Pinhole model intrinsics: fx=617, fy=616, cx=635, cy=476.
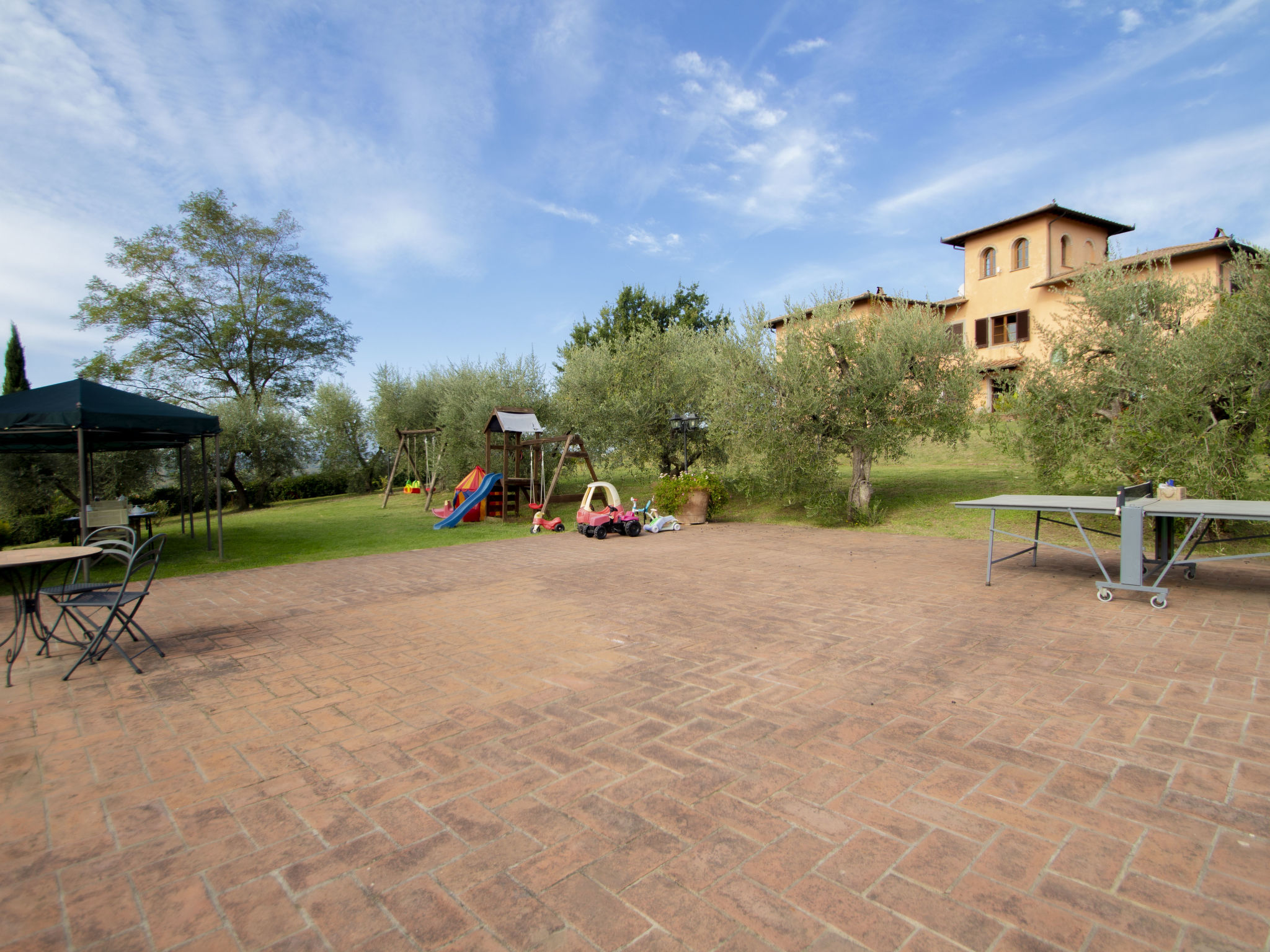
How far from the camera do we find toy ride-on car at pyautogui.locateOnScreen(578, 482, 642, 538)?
11367 mm

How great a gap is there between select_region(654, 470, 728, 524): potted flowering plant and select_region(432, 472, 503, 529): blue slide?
12.4 feet

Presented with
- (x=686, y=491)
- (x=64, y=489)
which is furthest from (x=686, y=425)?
(x=64, y=489)

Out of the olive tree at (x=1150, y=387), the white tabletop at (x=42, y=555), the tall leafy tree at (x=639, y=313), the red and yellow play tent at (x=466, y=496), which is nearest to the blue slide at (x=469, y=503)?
the red and yellow play tent at (x=466, y=496)

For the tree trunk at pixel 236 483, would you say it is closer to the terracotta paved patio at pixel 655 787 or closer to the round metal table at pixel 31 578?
the round metal table at pixel 31 578

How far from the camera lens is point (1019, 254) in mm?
25531

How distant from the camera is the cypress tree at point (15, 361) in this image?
22.0 meters

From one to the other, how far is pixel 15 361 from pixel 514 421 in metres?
21.4

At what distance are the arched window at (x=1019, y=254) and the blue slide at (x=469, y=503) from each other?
23669mm

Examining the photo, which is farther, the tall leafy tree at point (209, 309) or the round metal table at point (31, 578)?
the tall leafy tree at point (209, 309)

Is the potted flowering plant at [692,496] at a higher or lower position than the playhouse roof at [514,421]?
lower

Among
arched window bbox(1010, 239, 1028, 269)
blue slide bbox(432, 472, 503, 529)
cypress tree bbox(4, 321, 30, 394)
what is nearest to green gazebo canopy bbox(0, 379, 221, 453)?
blue slide bbox(432, 472, 503, 529)

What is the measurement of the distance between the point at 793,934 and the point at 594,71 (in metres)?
14.5

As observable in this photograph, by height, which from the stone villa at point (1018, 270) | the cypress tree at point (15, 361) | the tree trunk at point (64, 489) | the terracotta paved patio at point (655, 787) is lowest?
the terracotta paved patio at point (655, 787)

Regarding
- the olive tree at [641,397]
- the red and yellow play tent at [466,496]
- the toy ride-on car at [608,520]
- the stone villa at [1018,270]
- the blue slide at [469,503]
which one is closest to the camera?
the toy ride-on car at [608,520]
